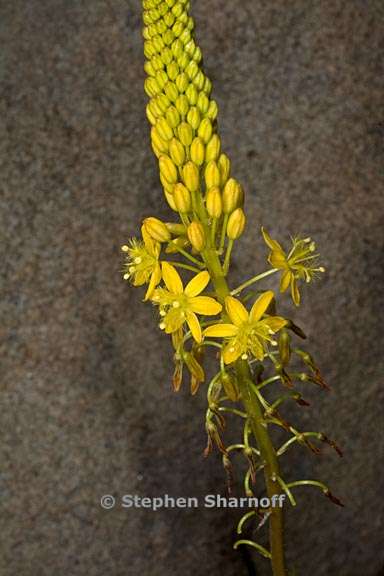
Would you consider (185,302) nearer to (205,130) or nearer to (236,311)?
(236,311)

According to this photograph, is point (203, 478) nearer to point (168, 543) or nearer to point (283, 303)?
point (168, 543)

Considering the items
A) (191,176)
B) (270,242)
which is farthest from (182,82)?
(270,242)

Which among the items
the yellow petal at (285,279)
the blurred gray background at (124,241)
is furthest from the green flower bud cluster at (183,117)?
the blurred gray background at (124,241)

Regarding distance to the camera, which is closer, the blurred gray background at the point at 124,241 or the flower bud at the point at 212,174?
the flower bud at the point at 212,174

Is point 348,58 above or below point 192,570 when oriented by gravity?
above

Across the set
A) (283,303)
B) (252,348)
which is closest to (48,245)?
(283,303)

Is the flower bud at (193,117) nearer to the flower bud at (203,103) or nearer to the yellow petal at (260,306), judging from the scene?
the flower bud at (203,103)

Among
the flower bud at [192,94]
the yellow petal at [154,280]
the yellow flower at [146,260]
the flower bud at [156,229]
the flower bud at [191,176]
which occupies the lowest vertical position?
the yellow petal at [154,280]
